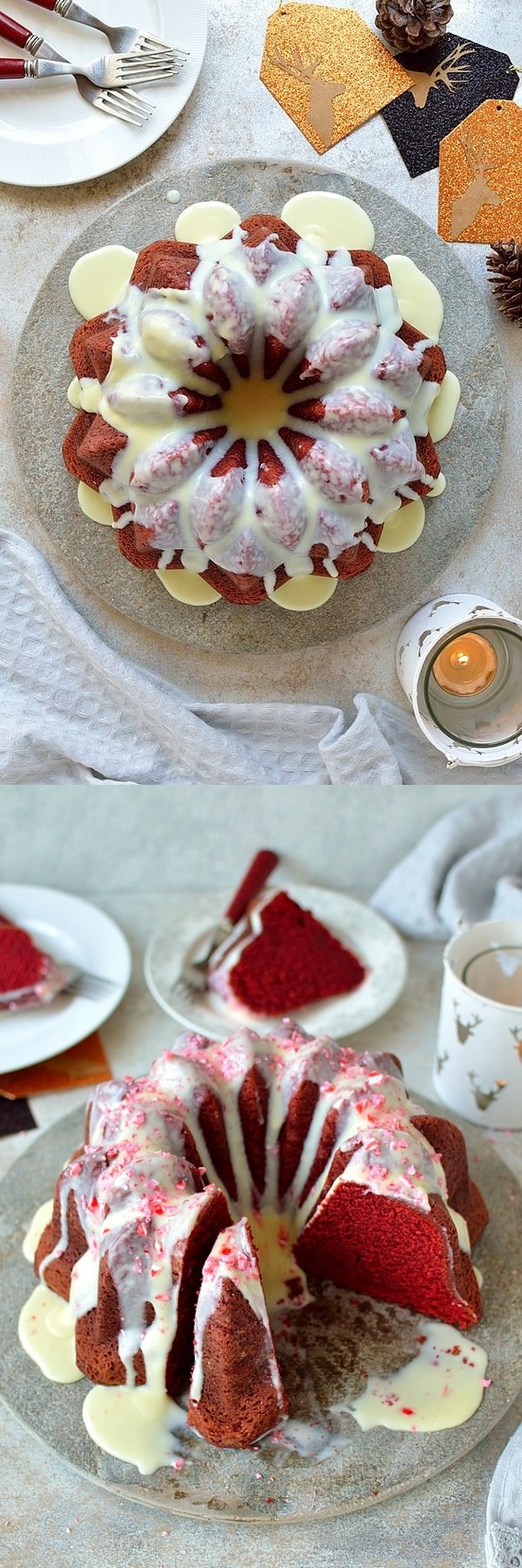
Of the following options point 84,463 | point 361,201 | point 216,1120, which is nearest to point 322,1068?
point 216,1120

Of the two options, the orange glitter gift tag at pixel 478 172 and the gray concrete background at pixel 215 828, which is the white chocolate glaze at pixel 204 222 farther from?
the gray concrete background at pixel 215 828

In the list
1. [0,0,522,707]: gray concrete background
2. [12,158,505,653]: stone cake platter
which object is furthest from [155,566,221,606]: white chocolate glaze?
[0,0,522,707]: gray concrete background

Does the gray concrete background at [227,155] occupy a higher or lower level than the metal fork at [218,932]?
higher

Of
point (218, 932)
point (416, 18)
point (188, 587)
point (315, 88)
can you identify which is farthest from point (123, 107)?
point (218, 932)

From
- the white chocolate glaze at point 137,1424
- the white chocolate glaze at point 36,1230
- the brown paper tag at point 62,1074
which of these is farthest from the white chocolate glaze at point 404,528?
the white chocolate glaze at point 137,1424

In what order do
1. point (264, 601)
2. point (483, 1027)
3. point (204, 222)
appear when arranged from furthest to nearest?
1. point (264, 601)
2. point (204, 222)
3. point (483, 1027)

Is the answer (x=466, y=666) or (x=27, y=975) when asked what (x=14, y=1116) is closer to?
(x=27, y=975)
